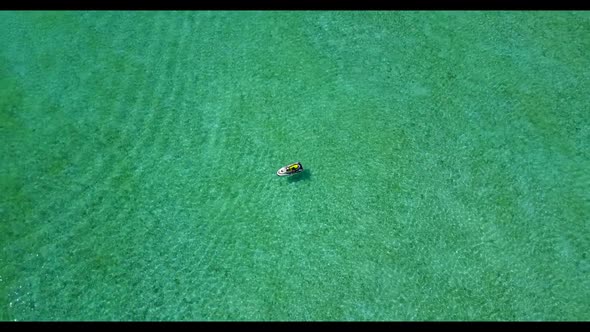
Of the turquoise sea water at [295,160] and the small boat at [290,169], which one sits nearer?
the turquoise sea water at [295,160]

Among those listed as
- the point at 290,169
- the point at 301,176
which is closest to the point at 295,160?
the point at 301,176

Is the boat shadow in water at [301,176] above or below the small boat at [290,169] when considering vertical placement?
below

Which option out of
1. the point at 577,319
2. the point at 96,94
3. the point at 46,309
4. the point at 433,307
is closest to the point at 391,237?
the point at 433,307

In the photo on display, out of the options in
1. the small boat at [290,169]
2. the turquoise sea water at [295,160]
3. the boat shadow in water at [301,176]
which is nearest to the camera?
the turquoise sea water at [295,160]

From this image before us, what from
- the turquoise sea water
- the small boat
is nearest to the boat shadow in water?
the turquoise sea water

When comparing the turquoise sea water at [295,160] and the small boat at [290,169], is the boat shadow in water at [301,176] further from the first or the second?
the small boat at [290,169]

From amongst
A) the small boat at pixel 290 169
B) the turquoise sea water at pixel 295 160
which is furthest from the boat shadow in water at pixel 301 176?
the small boat at pixel 290 169

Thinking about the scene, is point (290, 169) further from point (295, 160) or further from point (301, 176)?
point (295, 160)

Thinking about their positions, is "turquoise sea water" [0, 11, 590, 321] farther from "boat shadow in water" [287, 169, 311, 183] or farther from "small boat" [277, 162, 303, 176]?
"small boat" [277, 162, 303, 176]
